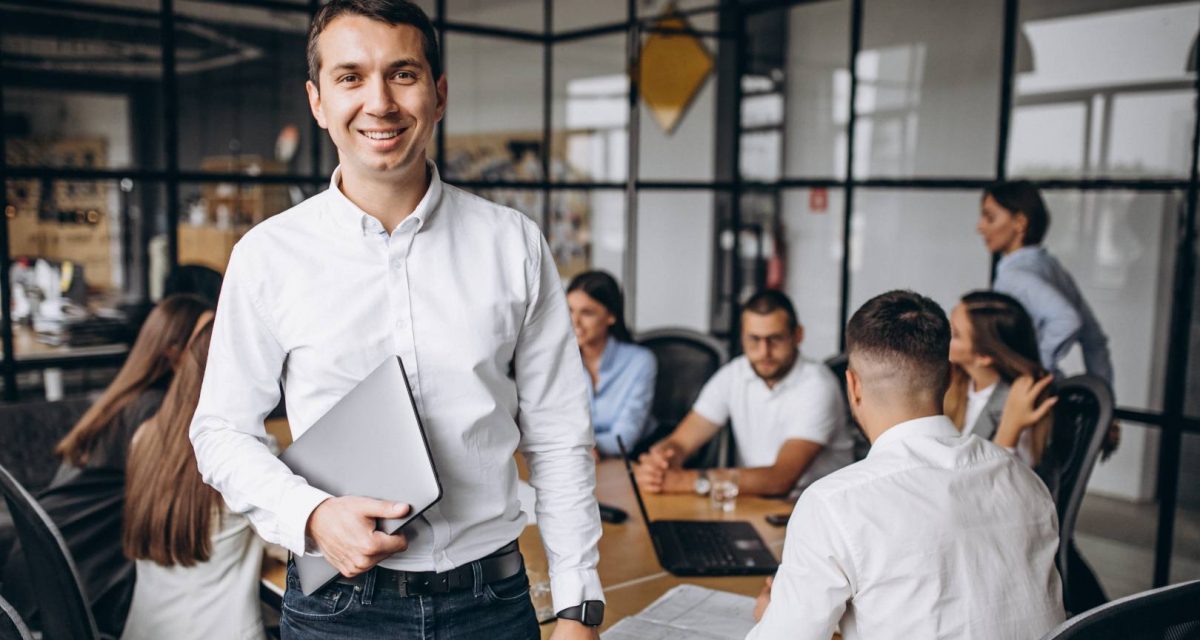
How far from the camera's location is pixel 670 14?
5.39 metres

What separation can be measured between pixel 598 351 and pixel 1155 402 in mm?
2135

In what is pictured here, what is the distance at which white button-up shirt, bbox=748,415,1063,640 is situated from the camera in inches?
56.3

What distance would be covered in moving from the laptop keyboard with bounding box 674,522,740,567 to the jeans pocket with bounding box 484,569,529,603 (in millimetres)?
784

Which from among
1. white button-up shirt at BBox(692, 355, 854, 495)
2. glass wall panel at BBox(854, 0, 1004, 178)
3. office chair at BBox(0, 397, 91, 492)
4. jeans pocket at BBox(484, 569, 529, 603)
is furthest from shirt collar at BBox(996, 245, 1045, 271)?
office chair at BBox(0, 397, 91, 492)

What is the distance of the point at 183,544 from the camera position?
223cm

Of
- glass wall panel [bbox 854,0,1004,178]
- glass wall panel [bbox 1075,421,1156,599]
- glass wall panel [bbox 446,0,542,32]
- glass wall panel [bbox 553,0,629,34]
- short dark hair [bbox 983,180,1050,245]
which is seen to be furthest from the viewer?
glass wall panel [bbox 553,0,629,34]

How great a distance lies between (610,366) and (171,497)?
1852mm

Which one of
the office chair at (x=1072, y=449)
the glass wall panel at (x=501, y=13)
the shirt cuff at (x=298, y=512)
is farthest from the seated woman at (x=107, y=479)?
the glass wall panel at (x=501, y=13)

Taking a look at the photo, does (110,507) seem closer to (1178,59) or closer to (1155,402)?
(1155,402)

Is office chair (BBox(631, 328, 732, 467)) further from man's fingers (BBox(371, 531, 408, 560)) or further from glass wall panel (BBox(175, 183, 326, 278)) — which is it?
man's fingers (BBox(371, 531, 408, 560))

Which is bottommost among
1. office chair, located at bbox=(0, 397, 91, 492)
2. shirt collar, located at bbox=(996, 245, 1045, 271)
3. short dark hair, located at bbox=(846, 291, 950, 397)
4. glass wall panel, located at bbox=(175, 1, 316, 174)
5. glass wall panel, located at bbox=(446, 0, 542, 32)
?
office chair, located at bbox=(0, 397, 91, 492)

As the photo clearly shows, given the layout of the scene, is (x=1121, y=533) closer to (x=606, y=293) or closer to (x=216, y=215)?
(x=606, y=293)

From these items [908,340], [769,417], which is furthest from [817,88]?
[908,340]

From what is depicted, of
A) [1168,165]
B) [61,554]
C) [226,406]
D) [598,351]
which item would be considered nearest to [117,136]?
[598,351]
